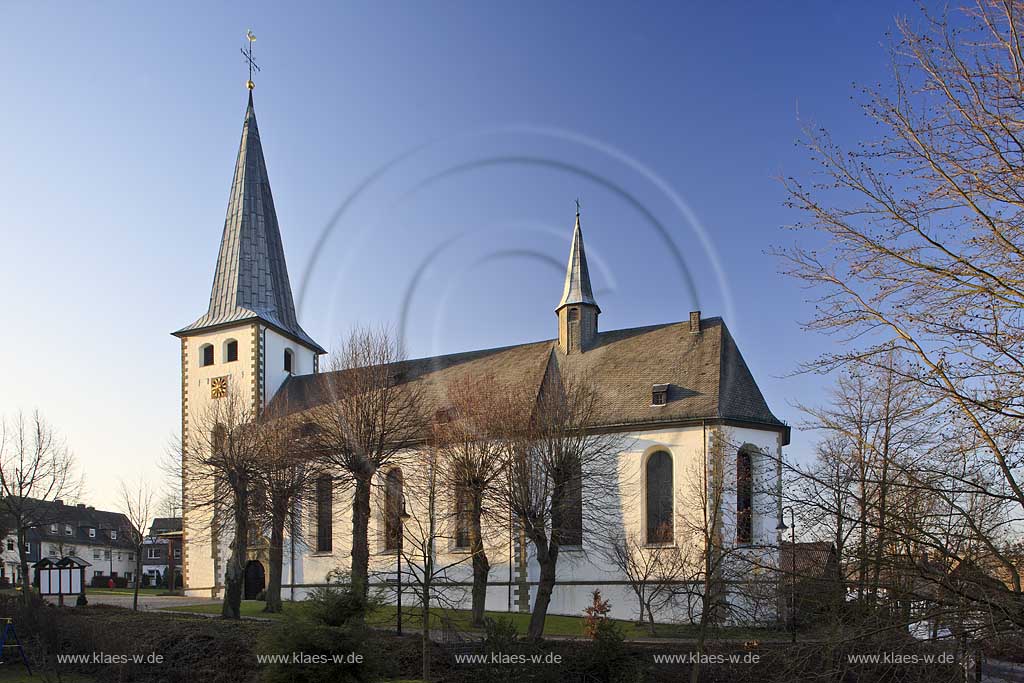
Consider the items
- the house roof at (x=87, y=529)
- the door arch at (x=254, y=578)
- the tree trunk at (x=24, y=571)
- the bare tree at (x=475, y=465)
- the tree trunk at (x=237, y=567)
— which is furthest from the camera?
the house roof at (x=87, y=529)

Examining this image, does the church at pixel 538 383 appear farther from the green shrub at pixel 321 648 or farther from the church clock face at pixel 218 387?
the green shrub at pixel 321 648

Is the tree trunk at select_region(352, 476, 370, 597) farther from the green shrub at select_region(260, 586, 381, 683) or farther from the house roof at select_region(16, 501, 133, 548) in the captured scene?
the house roof at select_region(16, 501, 133, 548)

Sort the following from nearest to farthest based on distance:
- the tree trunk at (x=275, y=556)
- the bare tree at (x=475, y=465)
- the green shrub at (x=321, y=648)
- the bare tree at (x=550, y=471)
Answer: the green shrub at (x=321, y=648)
the bare tree at (x=550, y=471)
the bare tree at (x=475, y=465)
the tree trunk at (x=275, y=556)

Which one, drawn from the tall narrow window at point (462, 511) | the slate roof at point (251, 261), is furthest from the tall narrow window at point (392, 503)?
the slate roof at point (251, 261)

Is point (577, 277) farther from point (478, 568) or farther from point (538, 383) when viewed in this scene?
point (478, 568)

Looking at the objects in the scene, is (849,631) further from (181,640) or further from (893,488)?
(181,640)

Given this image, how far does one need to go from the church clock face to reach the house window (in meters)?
23.6

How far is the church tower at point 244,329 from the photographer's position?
49.9 meters

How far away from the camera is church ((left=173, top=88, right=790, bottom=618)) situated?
38562 millimetres

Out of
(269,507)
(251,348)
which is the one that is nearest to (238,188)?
(251,348)

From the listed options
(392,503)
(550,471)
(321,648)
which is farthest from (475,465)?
(321,648)

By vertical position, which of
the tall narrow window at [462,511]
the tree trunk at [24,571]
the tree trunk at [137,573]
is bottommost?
the tree trunk at [137,573]

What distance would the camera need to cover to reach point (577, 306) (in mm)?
46250

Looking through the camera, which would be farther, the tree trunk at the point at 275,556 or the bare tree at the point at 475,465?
the tree trunk at the point at 275,556
